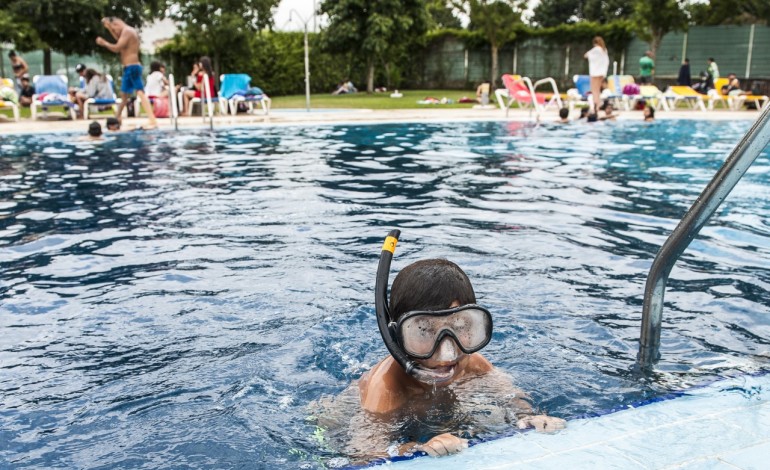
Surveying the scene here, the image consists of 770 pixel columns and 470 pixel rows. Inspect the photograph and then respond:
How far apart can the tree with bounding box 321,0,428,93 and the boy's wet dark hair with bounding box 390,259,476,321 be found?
27.1 metres

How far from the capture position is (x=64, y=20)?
20984 mm

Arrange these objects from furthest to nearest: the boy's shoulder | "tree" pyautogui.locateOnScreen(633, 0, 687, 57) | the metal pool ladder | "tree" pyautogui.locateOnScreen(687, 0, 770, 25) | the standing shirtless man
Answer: "tree" pyautogui.locateOnScreen(687, 0, 770, 25) < "tree" pyautogui.locateOnScreen(633, 0, 687, 57) < the standing shirtless man < the boy's shoulder < the metal pool ladder

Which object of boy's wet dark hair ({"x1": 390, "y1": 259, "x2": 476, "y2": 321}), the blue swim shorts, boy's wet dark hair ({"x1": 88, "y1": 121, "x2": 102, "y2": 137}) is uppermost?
Result: the blue swim shorts

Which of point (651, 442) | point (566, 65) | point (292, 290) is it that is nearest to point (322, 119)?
point (292, 290)

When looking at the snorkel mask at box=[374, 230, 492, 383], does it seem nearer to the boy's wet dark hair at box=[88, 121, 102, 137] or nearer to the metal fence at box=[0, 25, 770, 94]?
the boy's wet dark hair at box=[88, 121, 102, 137]

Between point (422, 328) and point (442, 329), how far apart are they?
60mm

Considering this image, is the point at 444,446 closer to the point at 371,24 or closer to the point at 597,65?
the point at 597,65

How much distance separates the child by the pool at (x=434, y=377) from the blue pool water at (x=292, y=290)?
0.68ft

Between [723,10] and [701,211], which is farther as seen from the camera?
[723,10]

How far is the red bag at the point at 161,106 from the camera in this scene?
16688 mm

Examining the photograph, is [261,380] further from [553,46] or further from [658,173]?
[553,46]

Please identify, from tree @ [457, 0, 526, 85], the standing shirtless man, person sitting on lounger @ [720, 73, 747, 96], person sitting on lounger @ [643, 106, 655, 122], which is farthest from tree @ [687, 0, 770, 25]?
the standing shirtless man

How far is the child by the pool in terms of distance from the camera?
85.7 inches

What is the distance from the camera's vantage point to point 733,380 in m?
2.66
